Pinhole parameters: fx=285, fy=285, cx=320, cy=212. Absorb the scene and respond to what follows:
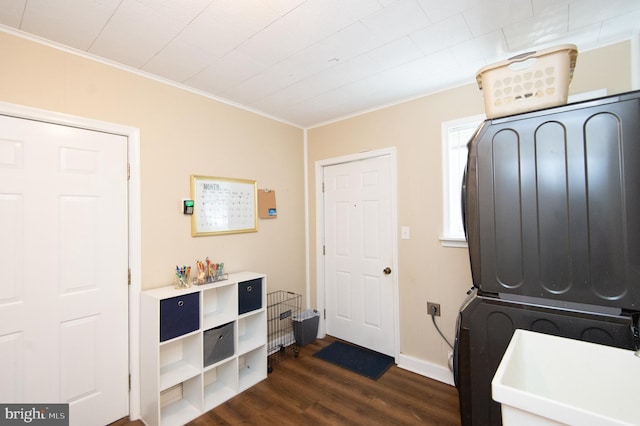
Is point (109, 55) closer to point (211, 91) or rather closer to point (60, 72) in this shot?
point (60, 72)

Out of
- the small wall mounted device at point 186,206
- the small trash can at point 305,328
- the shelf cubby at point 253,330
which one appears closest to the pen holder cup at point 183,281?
the small wall mounted device at point 186,206

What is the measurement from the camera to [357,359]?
9.14 ft

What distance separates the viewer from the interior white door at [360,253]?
111 inches

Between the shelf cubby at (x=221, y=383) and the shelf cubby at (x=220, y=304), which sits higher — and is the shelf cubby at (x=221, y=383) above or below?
below

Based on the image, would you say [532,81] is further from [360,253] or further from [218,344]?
[218,344]

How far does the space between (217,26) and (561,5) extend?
1828 millimetres

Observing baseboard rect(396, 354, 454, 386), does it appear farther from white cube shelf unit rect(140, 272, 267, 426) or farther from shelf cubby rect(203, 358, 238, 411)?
shelf cubby rect(203, 358, 238, 411)

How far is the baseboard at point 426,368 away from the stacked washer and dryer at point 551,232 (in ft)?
3.96

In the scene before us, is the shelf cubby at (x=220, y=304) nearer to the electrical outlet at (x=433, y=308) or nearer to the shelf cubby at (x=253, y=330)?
the shelf cubby at (x=253, y=330)

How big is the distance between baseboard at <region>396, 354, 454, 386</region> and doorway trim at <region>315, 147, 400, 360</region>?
0.08 m

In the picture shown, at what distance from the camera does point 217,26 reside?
1.61m

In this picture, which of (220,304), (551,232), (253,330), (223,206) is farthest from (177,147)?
(551,232)

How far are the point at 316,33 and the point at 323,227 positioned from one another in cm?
209

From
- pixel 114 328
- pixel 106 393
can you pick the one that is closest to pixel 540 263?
pixel 114 328
